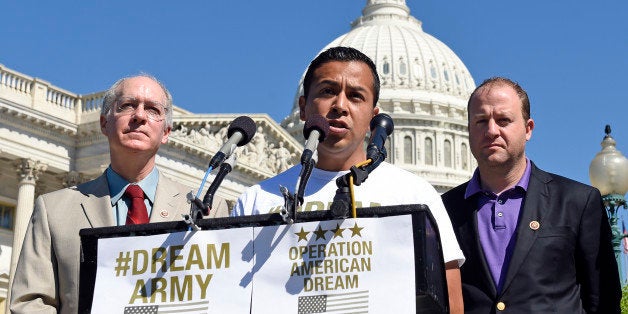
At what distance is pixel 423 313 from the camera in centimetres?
376

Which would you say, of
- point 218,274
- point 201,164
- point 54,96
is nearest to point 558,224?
point 218,274

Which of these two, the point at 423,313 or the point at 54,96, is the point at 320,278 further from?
the point at 54,96

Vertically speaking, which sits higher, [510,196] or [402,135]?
[402,135]

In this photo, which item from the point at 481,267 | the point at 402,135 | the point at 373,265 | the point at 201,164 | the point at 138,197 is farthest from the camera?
the point at 402,135

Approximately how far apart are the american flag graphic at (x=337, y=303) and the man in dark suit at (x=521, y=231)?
162 cm

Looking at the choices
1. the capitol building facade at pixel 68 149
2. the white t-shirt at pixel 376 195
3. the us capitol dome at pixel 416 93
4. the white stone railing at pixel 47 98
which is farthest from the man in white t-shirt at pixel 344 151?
the us capitol dome at pixel 416 93

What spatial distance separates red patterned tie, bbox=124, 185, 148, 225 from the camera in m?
4.80

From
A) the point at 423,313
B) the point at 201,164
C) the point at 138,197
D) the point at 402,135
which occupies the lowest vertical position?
the point at 423,313

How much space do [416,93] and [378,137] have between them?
9122 centimetres

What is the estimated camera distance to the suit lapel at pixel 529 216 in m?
5.16

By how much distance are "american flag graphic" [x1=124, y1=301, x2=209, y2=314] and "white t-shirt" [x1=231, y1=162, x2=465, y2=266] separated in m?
0.79

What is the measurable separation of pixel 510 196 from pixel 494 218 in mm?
161

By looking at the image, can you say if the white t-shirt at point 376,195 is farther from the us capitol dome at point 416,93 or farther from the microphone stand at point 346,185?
the us capitol dome at point 416,93

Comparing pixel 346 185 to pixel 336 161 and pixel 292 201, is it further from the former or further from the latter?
pixel 336 161
